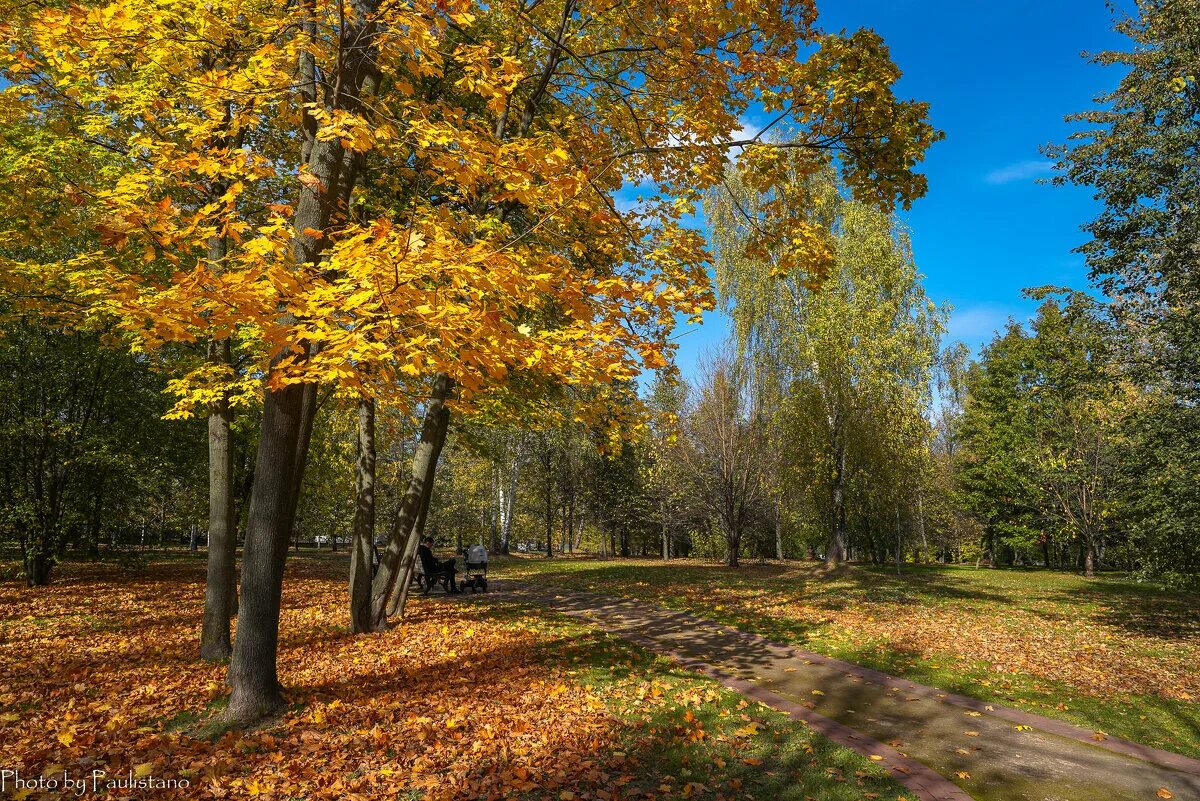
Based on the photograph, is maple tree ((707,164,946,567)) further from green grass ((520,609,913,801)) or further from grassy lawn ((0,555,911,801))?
green grass ((520,609,913,801))

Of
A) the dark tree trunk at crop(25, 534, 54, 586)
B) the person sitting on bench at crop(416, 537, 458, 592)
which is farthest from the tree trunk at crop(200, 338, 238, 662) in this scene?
the dark tree trunk at crop(25, 534, 54, 586)

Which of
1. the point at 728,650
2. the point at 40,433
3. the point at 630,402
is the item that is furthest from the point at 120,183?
the point at 40,433

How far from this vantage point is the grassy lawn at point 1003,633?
6.38m

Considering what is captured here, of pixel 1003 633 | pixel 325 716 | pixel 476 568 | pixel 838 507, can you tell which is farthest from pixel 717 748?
pixel 838 507

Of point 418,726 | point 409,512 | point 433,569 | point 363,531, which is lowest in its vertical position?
point 433,569

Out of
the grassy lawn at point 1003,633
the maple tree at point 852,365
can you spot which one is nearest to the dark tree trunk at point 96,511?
the grassy lawn at point 1003,633

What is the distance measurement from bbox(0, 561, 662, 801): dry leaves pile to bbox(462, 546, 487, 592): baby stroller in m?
6.04

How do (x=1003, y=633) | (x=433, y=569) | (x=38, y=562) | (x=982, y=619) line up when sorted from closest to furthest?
(x=1003, y=633), (x=982, y=619), (x=38, y=562), (x=433, y=569)

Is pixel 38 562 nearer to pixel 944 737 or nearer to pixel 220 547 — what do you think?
pixel 220 547

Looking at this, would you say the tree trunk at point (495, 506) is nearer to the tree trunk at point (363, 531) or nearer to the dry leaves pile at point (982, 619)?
the dry leaves pile at point (982, 619)

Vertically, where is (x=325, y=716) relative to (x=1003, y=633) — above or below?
above

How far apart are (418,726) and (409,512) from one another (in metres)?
4.74

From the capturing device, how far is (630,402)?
8.98 metres

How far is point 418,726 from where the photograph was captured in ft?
15.3
